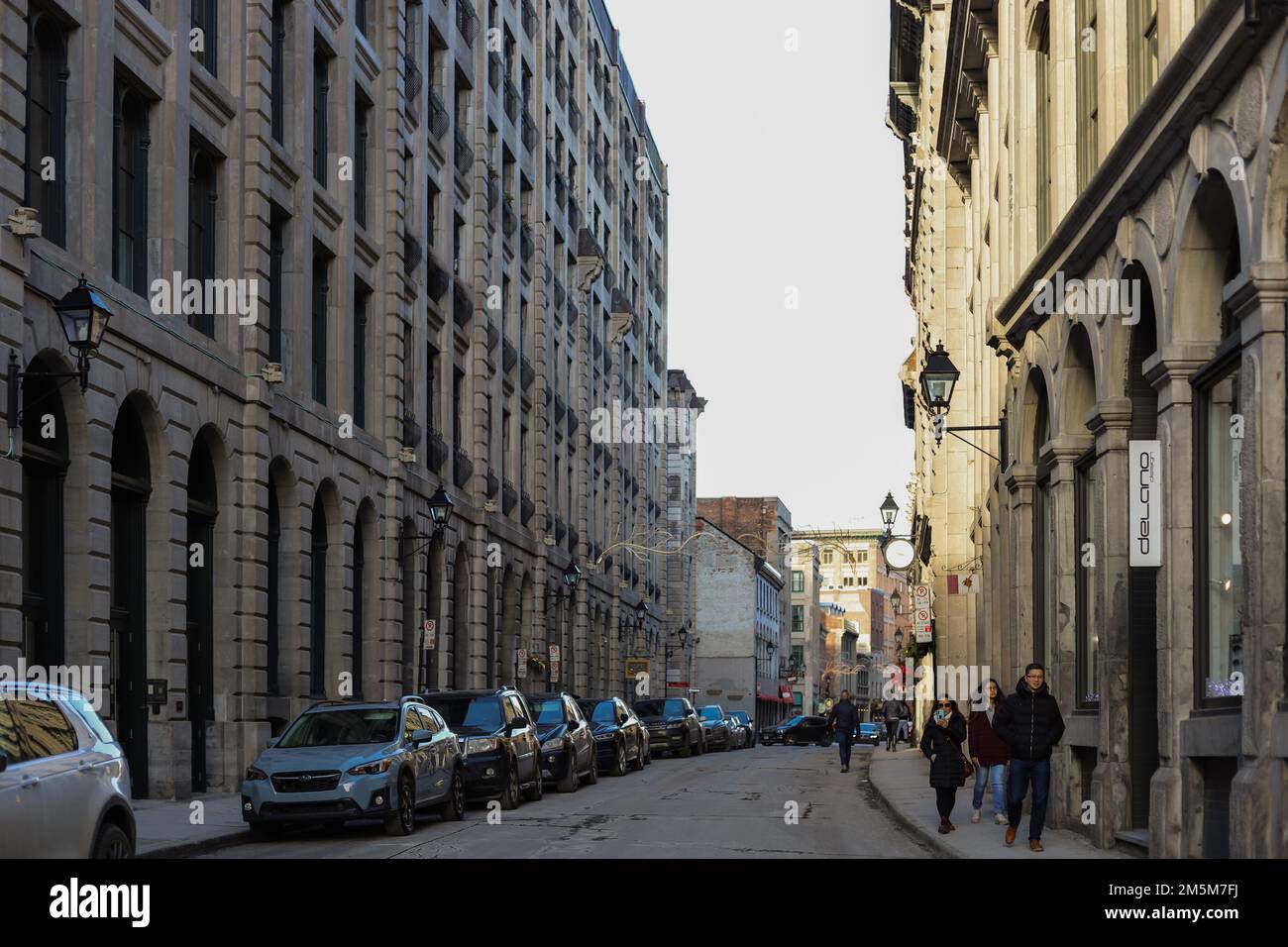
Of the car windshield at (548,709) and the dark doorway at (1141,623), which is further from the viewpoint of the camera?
the car windshield at (548,709)

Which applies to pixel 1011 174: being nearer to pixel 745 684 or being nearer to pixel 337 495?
pixel 337 495

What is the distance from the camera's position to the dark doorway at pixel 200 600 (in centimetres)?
2783

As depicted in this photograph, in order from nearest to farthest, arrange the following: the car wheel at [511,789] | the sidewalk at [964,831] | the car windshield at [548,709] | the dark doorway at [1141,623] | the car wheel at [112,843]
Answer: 1. the car wheel at [112,843]
2. the sidewalk at [964,831]
3. the dark doorway at [1141,623]
4. the car wheel at [511,789]
5. the car windshield at [548,709]

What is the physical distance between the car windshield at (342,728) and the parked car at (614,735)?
14756mm

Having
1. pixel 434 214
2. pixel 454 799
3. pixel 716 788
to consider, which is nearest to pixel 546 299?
pixel 434 214

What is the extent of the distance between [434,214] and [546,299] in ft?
44.6

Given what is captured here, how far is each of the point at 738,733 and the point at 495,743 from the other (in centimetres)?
4097

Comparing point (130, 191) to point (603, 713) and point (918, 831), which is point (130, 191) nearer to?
point (918, 831)

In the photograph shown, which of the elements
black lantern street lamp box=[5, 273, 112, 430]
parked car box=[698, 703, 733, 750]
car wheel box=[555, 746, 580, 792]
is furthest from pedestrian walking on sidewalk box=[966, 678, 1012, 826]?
parked car box=[698, 703, 733, 750]

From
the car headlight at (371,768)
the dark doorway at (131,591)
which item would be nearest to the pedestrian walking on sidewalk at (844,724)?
the dark doorway at (131,591)

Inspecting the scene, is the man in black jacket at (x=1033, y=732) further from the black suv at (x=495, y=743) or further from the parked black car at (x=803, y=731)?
the parked black car at (x=803, y=731)

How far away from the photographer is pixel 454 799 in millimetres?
23297

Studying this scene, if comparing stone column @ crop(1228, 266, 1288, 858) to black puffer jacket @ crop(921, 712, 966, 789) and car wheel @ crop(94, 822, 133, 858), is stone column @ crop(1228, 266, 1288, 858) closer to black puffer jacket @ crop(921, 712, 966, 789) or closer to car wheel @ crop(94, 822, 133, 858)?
black puffer jacket @ crop(921, 712, 966, 789)

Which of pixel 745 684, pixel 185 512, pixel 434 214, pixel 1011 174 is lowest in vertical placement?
pixel 745 684
